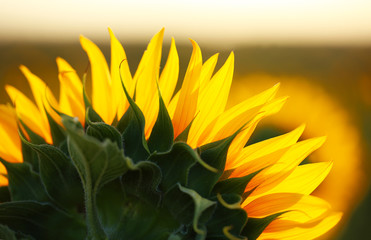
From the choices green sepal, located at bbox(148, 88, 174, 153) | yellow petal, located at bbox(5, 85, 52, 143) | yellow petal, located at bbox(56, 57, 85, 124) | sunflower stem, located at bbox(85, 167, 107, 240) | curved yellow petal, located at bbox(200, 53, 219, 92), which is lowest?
sunflower stem, located at bbox(85, 167, 107, 240)

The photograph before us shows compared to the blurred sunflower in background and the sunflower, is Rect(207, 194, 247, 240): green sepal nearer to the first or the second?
the sunflower

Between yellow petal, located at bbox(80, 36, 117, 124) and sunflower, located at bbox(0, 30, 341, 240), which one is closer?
sunflower, located at bbox(0, 30, 341, 240)

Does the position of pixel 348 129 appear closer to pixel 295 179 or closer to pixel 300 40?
pixel 295 179

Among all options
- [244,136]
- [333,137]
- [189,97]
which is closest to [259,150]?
[244,136]

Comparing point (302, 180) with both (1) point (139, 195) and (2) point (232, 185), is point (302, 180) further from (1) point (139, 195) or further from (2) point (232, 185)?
(1) point (139, 195)

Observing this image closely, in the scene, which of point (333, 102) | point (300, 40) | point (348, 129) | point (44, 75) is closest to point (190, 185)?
point (348, 129)

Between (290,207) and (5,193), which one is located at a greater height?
(290,207)

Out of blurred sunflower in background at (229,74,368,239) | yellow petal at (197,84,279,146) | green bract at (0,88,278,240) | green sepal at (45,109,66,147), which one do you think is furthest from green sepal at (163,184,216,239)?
blurred sunflower in background at (229,74,368,239)
